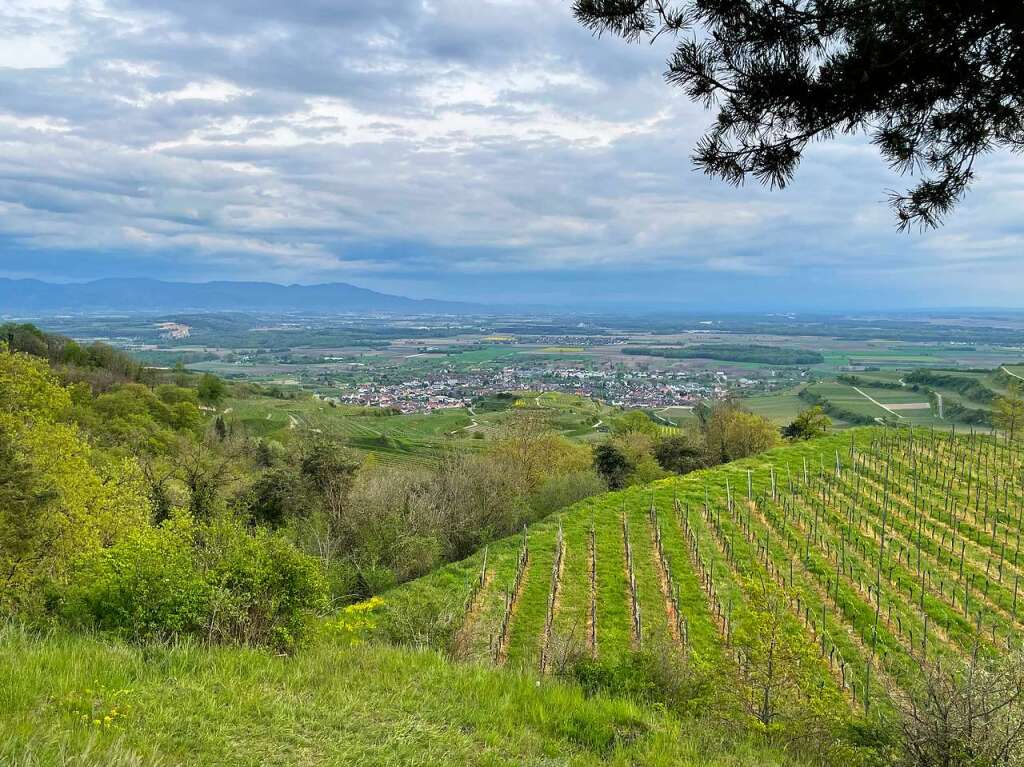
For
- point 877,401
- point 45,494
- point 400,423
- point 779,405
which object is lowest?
point 400,423

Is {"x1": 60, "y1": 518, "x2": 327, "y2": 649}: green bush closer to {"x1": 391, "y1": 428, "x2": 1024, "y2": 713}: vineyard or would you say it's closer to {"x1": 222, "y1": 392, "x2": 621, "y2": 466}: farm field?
{"x1": 391, "y1": 428, "x2": 1024, "y2": 713}: vineyard

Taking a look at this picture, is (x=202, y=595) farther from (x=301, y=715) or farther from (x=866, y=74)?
(x=866, y=74)

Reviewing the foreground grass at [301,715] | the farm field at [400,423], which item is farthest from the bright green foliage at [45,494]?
the farm field at [400,423]

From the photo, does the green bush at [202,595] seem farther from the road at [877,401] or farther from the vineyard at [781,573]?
the road at [877,401]

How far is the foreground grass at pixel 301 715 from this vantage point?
4.85m

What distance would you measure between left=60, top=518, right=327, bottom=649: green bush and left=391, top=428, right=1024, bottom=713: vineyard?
342 cm

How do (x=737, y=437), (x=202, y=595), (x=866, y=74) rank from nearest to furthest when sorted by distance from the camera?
(x=866, y=74) < (x=202, y=595) < (x=737, y=437)

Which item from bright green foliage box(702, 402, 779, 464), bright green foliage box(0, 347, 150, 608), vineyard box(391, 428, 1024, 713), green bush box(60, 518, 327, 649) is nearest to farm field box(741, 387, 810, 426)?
bright green foliage box(702, 402, 779, 464)

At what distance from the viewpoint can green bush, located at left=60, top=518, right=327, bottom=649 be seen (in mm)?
7965

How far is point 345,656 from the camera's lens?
24.6ft

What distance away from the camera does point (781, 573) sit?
17.8 m

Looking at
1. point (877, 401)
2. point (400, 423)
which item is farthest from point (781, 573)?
point (877, 401)

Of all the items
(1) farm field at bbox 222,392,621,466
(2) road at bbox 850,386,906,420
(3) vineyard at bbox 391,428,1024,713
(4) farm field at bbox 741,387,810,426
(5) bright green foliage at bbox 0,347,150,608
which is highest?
(5) bright green foliage at bbox 0,347,150,608

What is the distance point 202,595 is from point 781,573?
16099 millimetres
